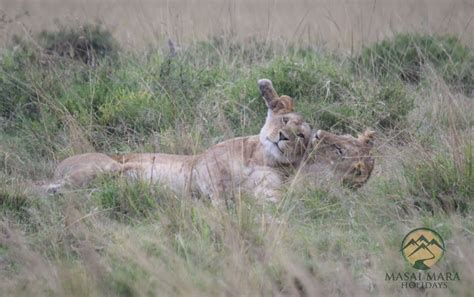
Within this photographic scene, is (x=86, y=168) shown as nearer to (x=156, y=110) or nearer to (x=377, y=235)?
(x=156, y=110)

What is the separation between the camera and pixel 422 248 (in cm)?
485

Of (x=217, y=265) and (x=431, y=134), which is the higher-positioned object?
(x=217, y=265)

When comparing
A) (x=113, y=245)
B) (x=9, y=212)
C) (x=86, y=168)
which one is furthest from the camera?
(x=86, y=168)

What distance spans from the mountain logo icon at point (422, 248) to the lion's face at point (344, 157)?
4.31ft

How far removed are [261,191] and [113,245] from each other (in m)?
1.55

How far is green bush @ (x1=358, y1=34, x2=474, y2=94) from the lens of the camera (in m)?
9.02

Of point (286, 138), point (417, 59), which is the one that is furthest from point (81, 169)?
point (417, 59)

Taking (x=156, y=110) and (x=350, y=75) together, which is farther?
(x=350, y=75)

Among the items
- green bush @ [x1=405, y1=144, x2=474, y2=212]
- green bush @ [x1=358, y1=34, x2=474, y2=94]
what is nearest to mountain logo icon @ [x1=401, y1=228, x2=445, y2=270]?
green bush @ [x1=405, y1=144, x2=474, y2=212]

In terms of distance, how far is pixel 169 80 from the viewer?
842 centimetres

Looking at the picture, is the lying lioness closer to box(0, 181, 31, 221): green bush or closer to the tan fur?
the tan fur

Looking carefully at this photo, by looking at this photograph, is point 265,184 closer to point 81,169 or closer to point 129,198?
point 129,198

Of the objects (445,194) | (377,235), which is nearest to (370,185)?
(445,194)

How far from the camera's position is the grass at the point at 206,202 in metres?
4.57
